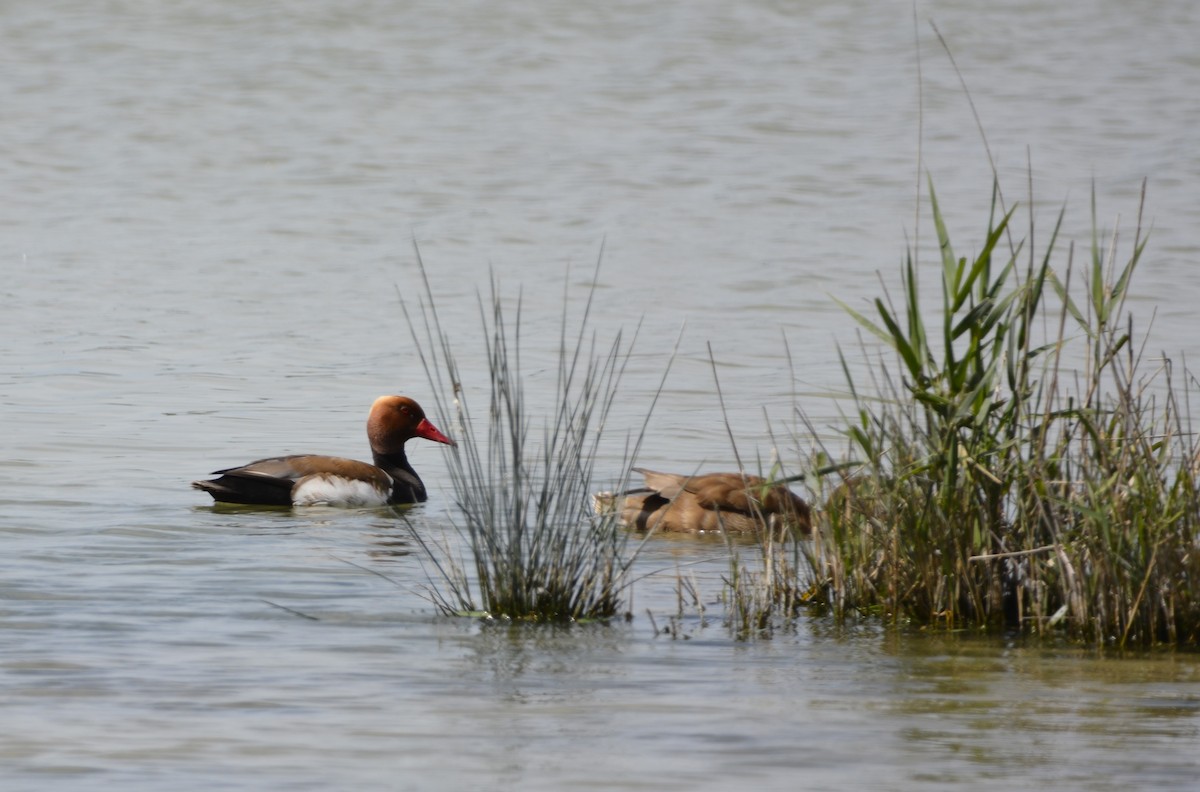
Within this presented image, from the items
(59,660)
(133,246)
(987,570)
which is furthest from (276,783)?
(133,246)

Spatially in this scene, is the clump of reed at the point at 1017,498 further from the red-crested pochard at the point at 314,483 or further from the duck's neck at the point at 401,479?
the duck's neck at the point at 401,479

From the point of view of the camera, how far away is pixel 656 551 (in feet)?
30.1

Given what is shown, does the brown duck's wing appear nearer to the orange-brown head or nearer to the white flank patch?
the white flank patch

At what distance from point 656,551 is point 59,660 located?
11.1ft

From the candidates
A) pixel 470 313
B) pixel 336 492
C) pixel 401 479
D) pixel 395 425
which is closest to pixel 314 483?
pixel 336 492

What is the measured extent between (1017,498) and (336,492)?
15.5 feet

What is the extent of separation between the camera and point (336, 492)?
415 inches

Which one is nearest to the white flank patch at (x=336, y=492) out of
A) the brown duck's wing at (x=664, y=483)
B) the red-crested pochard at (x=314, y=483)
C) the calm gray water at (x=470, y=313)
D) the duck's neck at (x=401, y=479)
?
the red-crested pochard at (x=314, y=483)

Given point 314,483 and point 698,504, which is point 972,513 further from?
point 314,483

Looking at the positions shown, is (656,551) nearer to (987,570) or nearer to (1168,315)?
(987,570)

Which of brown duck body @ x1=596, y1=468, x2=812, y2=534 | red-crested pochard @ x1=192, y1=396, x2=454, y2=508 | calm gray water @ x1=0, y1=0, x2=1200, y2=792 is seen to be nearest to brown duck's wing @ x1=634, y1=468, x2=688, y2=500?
brown duck body @ x1=596, y1=468, x2=812, y2=534

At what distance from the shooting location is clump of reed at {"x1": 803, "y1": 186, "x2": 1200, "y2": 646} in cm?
652

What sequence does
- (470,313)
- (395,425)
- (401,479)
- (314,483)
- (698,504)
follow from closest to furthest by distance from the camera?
1. (698,504)
2. (314,483)
3. (401,479)
4. (395,425)
5. (470,313)

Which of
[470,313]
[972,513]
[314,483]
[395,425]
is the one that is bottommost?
[972,513]
